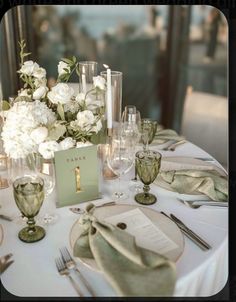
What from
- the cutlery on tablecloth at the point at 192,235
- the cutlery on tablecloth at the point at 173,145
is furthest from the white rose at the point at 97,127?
the cutlery on tablecloth at the point at 173,145

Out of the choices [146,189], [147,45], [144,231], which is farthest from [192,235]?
[147,45]

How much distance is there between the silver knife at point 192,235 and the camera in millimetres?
804

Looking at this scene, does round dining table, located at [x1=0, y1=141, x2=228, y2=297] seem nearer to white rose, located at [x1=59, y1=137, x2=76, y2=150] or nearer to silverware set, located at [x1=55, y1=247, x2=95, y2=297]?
silverware set, located at [x1=55, y1=247, x2=95, y2=297]

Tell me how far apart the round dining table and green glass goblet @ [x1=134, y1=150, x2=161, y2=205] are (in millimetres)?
20

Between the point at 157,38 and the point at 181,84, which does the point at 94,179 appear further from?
the point at 157,38

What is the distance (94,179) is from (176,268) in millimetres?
358

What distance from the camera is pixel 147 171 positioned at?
0.97m

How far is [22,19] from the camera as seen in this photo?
7.85 feet

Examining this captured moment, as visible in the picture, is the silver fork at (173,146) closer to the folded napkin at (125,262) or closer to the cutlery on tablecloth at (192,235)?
the cutlery on tablecloth at (192,235)

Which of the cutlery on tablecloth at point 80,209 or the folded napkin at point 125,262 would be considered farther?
the cutlery on tablecloth at point 80,209

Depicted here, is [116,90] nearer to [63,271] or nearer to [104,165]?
[104,165]

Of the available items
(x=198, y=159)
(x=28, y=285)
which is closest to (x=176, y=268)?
(x=28, y=285)

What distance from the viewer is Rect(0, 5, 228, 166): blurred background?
308cm

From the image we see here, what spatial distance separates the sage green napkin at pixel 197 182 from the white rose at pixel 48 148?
33 cm
